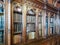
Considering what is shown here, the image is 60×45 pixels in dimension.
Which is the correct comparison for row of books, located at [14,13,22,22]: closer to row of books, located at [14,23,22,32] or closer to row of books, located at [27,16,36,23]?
row of books, located at [14,23,22,32]

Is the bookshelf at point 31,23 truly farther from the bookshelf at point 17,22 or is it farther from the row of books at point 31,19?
the bookshelf at point 17,22

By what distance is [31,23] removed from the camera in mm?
3455

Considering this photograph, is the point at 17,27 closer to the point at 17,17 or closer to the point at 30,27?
the point at 17,17

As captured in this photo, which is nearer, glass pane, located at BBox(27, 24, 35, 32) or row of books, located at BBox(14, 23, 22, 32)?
row of books, located at BBox(14, 23, 22, 32)

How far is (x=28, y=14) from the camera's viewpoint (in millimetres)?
3273

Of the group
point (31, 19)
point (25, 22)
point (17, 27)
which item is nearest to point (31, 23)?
point (31, 19)

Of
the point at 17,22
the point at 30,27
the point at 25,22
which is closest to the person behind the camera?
the point at 17,22

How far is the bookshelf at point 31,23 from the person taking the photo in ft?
10.8

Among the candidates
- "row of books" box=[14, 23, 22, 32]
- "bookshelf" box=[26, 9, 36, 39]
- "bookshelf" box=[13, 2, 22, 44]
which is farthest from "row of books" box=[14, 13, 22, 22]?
"bookshelf" box=[26, 9, 36, 39]

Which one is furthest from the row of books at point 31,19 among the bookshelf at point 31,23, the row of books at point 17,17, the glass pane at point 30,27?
the row of books at point 17,17

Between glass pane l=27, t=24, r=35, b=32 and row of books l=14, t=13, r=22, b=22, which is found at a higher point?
row of books l=14, t=13, r=22, b=22

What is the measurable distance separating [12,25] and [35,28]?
1.13m

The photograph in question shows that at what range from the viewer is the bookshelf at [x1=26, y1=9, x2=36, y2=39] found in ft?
10.8

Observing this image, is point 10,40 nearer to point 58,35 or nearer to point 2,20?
point 2,20
